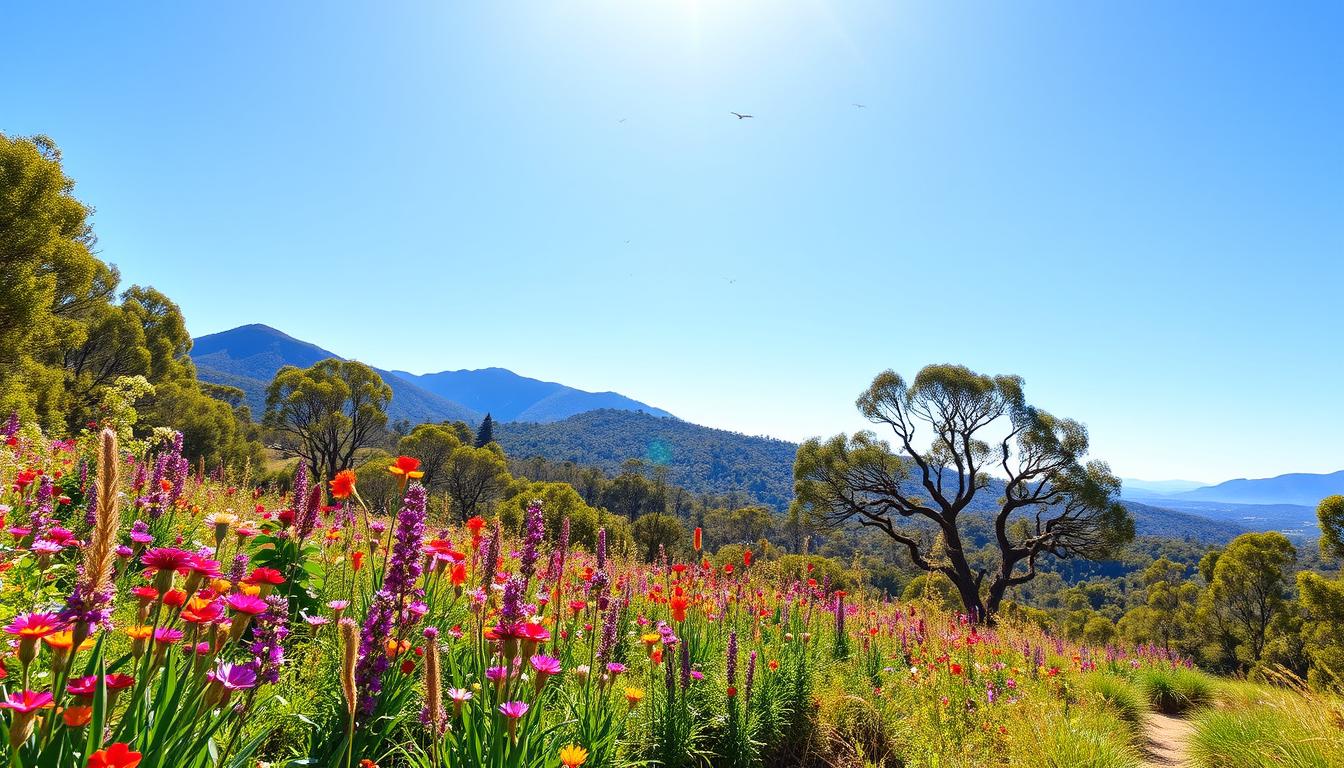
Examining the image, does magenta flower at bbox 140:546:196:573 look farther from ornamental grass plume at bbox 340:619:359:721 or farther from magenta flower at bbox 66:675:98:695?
ornamental grass plume at bbox 340:619:359:721

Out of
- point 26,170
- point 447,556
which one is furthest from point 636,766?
point 26,170

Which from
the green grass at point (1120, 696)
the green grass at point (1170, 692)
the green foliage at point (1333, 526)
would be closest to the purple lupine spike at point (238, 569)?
the green grass at point (1120, 696)

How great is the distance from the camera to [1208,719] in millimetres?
7605

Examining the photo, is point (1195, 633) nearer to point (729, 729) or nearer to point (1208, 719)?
point (1208, 719)

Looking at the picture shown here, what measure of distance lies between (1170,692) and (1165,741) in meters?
3.87

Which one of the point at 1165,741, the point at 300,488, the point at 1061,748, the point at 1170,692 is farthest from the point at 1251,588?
the point at 300,488

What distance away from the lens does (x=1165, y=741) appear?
8.85 metres

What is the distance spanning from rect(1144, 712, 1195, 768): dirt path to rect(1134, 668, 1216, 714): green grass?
1.69 feet

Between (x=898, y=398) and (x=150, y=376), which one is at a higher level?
(x=898, y=398)

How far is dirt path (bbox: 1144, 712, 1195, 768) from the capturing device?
7.39 m

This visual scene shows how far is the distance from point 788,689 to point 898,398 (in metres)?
23.1

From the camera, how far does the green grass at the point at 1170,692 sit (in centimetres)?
1162

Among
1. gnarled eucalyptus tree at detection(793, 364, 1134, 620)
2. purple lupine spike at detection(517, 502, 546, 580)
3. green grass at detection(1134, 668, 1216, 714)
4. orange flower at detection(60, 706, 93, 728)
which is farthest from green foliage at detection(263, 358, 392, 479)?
orange flower at detection(60, 706, 93, 728)

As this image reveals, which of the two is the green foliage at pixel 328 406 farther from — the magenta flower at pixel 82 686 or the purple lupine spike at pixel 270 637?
the magenta flower at pixel 82 686
